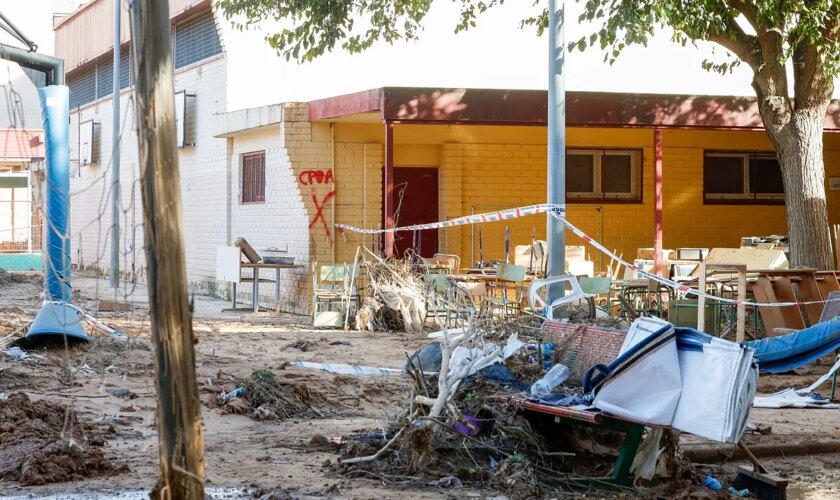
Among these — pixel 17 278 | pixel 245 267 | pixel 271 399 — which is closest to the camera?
pixel 271 399

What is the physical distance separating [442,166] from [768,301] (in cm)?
787

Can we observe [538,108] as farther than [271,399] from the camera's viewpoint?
Yes

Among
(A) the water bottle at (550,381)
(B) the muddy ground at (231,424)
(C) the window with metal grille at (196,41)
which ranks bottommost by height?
(B) the muddy ground at (231,424)

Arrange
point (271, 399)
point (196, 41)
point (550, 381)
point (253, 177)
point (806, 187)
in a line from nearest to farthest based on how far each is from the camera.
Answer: point (550, 381)
point (271, 399)
point (806, 187)
point (253, 177)
point (196, 41)

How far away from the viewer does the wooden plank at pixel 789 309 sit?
1270cm

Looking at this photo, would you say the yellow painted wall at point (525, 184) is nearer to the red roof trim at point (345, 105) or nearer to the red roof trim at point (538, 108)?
the red roof trim at point (345, 105)

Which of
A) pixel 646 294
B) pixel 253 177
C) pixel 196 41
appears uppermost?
pixel 196 41

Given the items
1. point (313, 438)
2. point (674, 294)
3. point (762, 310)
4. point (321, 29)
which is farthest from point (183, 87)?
point (313, 438)

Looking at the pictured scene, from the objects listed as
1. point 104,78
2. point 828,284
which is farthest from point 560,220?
point 104,78

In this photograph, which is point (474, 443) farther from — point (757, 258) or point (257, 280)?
point (257, 280)

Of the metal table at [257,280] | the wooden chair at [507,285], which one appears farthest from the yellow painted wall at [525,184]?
the wooden chair at [507,285]

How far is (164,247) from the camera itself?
15.1ft

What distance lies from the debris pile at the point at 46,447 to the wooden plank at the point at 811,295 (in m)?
8.04

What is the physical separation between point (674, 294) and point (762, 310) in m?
1.99
